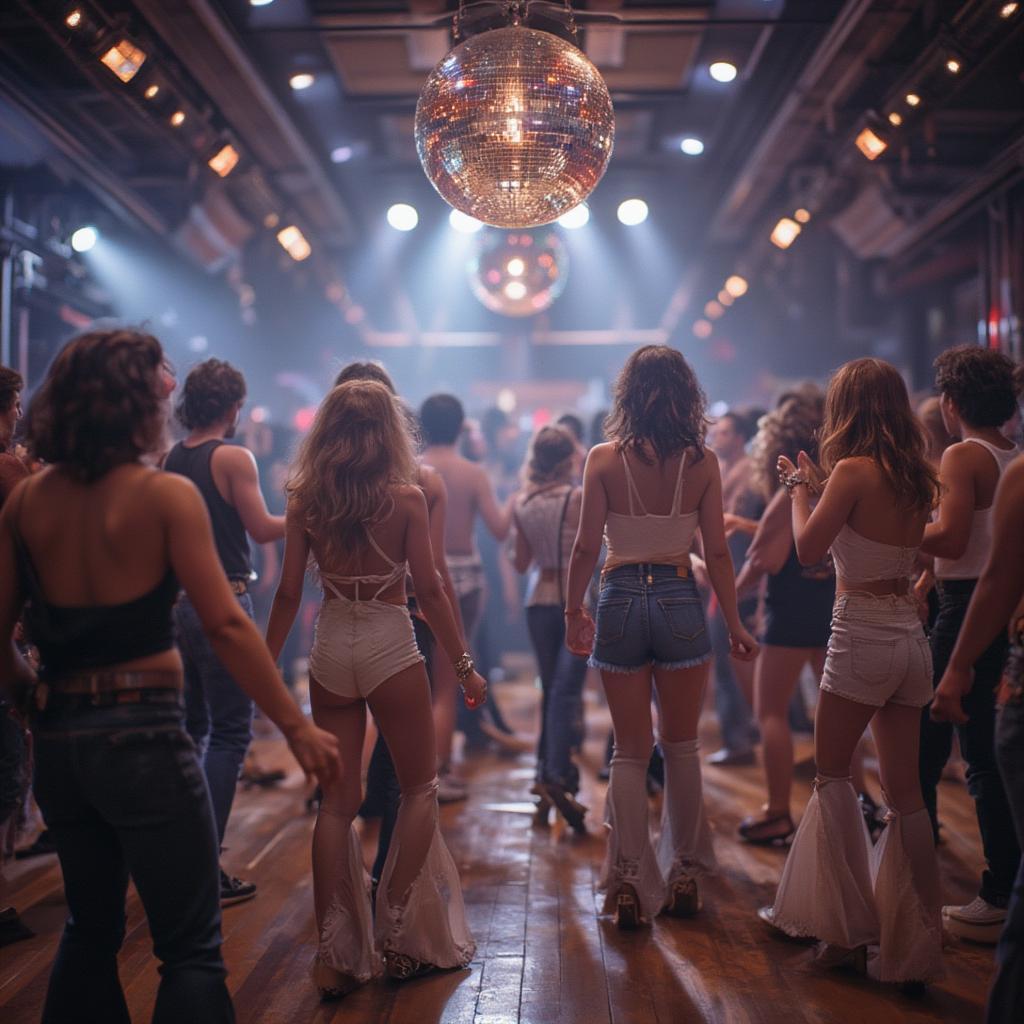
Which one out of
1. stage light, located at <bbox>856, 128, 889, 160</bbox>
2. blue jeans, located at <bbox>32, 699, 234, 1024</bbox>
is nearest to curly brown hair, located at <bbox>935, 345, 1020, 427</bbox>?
blue jeans, located at <bbox>32, 699, 234, 1024</bbox>

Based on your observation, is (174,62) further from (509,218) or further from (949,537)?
(949,537)

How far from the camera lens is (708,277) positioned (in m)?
11.2

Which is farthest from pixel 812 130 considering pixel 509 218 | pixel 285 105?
pixel 509 218

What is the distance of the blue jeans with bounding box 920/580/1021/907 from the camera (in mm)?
3010

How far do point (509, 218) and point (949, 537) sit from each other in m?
1.60

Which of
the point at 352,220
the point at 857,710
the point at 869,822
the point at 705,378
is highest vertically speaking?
the point at 352,220

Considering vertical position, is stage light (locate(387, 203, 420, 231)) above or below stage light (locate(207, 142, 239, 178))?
above

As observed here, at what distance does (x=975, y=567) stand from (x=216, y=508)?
2.30 meters

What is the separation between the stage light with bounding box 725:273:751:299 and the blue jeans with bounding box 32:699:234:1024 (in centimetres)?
929

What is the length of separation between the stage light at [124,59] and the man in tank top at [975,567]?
3.72 m

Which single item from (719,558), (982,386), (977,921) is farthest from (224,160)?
(977,921)

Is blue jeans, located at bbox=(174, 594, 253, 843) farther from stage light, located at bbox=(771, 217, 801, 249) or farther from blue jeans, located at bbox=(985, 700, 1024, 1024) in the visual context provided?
stage light, located at bbox=(771, 217, 801, 249)

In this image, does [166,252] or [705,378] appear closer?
[166,252]

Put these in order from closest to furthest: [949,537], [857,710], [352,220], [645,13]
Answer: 1. [857,710]
2. [949,537]
3. [645,13]
4. [352,220]
